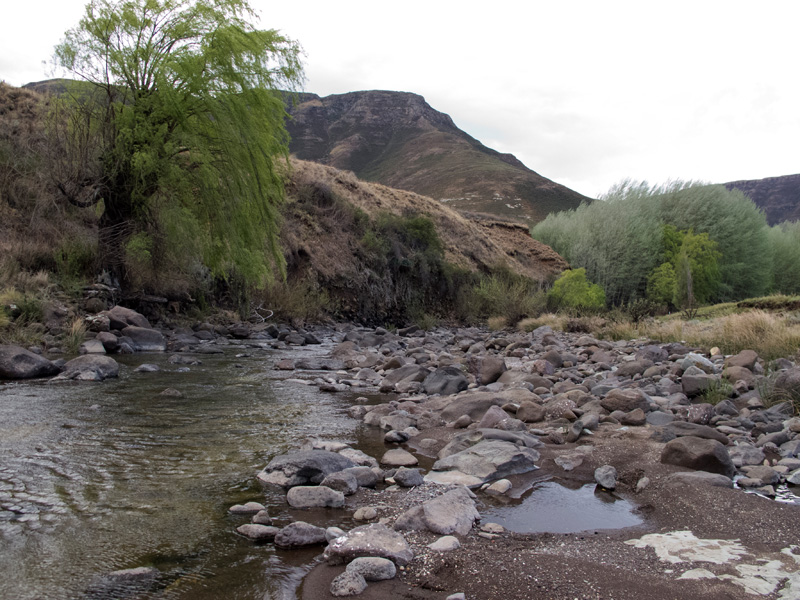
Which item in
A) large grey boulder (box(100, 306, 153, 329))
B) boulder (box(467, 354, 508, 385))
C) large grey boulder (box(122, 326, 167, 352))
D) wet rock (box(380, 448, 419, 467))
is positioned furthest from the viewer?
large grey boulder (box(100, 306, 153, 329))

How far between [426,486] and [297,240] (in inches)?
805

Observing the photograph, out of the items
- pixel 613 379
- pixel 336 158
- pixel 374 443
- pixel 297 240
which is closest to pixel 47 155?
pixel 297 240

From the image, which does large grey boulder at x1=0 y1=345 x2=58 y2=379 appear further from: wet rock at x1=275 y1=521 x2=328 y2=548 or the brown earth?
wet rock at x1=275 y1=521 x2=328 y2=548

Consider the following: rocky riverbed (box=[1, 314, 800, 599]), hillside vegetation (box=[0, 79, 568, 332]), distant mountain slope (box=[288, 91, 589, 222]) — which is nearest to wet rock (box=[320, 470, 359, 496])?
rocky riverbed (box=[1, 314, 800, 599])

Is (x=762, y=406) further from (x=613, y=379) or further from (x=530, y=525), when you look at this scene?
(x=530, y=525)

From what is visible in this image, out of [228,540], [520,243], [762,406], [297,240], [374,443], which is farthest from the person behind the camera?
[520,243]

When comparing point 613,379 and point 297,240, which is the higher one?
point 297,240

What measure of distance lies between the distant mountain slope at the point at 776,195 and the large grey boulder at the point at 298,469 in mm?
131672

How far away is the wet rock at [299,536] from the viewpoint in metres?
2.61

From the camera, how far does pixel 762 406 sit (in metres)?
5.30

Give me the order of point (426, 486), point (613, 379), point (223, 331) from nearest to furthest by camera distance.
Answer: point (426, 486) → point (613, 379) → point (223, 331)

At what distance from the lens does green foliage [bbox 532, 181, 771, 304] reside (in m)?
32.0

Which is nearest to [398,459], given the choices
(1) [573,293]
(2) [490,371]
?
(2) [490,371]

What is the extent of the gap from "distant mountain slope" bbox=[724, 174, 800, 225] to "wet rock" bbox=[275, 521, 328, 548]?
435 ft
